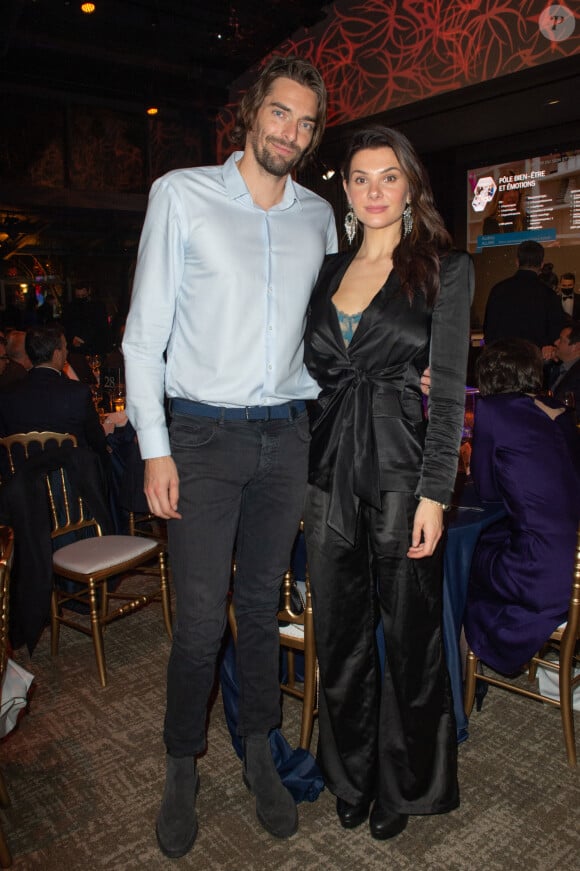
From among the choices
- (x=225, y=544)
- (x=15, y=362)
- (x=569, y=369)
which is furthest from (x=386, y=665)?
(x=15, y=362)

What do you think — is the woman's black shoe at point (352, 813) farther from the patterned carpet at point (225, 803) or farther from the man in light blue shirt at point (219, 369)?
the man in light blue shirt at point (219, 369)

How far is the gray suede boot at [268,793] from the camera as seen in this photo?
176cm

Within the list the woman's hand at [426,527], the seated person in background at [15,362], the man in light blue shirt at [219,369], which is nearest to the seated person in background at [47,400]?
the seated person in background at [15,362]

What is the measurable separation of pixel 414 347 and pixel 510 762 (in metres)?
1.34

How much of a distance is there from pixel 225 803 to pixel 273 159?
5.56 feet

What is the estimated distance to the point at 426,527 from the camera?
1544 millimetres

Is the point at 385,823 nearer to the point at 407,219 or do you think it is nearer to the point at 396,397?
the point at 396,397

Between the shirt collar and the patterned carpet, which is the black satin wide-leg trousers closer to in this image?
the patterned carpet

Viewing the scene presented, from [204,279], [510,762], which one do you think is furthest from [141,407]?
[510,762]

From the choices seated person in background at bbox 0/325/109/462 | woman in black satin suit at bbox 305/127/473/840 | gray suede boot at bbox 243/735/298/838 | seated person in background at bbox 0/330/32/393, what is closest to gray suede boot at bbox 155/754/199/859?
gray suede boot at bbox 243/735/298/838

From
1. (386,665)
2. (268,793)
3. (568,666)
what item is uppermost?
(386,665)

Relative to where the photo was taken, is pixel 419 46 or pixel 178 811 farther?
pixel 419 46

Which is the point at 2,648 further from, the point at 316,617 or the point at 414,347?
the point at 414,347

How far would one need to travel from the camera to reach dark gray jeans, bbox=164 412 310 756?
164 centimetres
